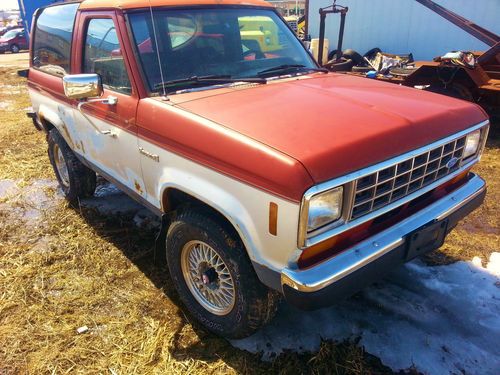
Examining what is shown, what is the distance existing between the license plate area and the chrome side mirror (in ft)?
7.28

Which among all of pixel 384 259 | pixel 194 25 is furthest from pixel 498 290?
pixel 194 25

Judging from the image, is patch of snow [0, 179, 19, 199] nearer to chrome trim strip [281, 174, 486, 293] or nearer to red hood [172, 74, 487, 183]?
red hood [172, 74, 487, 183]

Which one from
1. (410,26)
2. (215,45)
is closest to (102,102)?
(215,45)

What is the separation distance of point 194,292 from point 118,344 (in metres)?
0.60

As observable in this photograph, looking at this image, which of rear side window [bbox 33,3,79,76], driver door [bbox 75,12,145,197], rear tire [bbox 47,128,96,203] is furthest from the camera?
rear tire [bbox 47,128,96,203]

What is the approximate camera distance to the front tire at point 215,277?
2332mm

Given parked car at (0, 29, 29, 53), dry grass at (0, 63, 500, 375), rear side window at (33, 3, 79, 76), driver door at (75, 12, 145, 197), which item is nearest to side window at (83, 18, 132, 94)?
driver door at (75, 12, 145, 197)

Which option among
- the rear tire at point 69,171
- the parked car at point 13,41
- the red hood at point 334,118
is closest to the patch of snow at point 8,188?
the rear tire at point 69,171

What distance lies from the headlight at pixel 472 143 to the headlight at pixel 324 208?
4.19 feet

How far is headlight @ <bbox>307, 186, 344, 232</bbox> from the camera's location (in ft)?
6.29

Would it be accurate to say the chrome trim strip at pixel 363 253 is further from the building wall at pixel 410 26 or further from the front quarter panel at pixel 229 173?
the building wall at pixel 410 26

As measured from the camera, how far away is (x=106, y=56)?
3139 millimetres

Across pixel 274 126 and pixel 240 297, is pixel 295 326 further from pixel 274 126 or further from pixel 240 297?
pixel 274 126

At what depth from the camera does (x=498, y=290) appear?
309 cm
